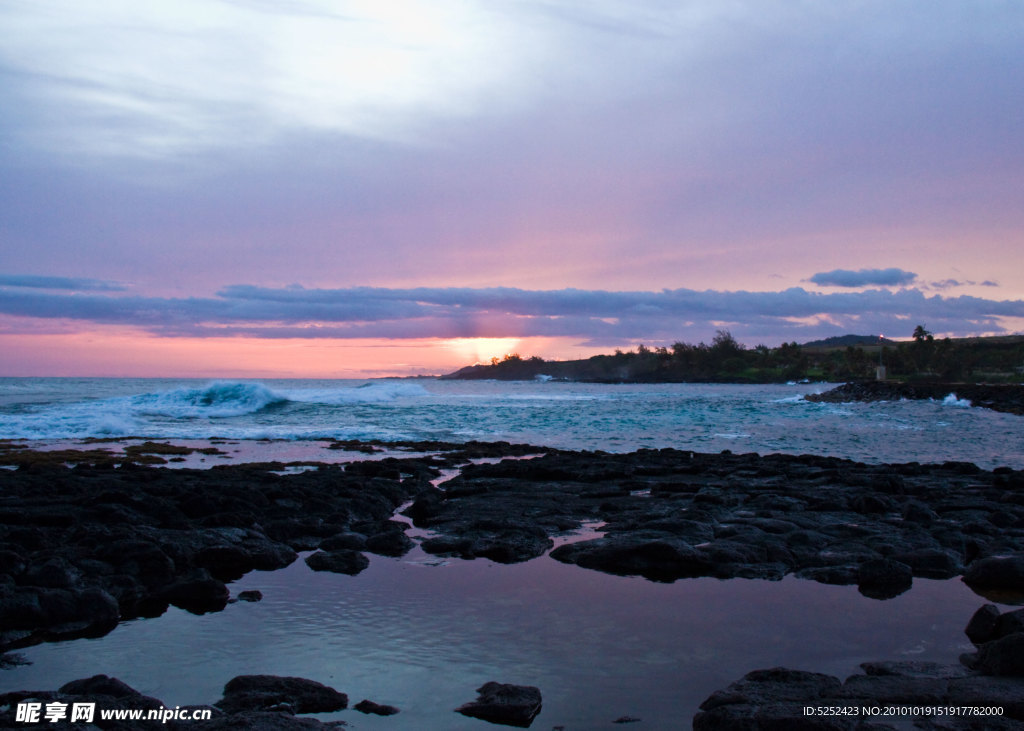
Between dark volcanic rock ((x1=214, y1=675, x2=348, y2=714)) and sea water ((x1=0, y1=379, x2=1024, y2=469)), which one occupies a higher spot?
dark volcanic rock ((x1=214, y1=675, x2=348, y2=714))

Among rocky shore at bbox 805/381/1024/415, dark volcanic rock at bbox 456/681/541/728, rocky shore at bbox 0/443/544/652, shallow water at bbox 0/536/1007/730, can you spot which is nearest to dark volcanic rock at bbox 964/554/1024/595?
shallow water at bbox 0/536/1007/730

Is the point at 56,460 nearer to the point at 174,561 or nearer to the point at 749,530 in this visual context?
the point at 174,561

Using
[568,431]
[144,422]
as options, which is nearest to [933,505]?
[568,431]

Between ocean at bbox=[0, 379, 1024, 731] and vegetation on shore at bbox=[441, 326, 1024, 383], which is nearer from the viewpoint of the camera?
ocean at bbox=[0, 379, 1024, 731]

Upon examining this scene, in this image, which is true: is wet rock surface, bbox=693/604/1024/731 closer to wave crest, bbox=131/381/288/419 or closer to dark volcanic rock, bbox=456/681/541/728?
dark volcanic rock, bbox=456/681/541/728

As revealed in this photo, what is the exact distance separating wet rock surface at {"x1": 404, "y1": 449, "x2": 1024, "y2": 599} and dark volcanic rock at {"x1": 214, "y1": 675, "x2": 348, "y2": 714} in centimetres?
442

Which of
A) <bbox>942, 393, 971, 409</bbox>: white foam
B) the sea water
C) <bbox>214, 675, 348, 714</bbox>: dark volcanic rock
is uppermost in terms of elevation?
<bbox>214, 675, 348, 714</bbox>: dark volcanic rock

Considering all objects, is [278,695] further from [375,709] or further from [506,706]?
[506,706]

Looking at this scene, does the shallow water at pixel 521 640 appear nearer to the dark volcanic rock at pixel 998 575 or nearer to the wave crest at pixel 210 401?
the dark volcanic rock at pixel 998 575

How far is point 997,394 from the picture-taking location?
54062 mm

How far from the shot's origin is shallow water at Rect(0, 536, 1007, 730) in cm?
518

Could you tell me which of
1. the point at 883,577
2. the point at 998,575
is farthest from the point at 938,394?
the point at 883,577

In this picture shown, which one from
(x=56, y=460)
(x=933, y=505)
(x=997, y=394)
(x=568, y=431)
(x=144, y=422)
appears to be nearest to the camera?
(x=933, y=505)

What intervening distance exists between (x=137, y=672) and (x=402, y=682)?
6.72 ft
